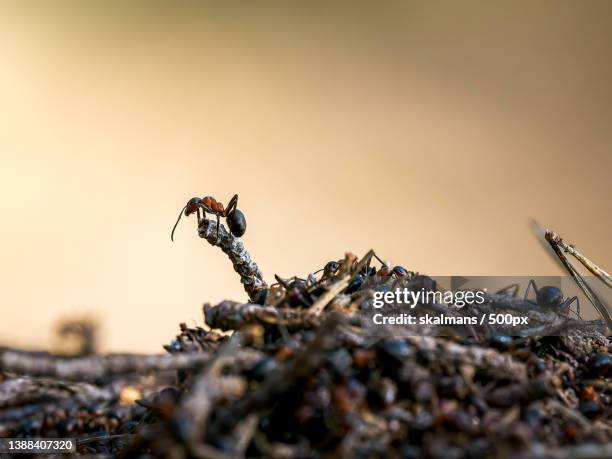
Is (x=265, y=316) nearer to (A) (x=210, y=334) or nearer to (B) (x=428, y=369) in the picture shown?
(A) (x=210, y=334)

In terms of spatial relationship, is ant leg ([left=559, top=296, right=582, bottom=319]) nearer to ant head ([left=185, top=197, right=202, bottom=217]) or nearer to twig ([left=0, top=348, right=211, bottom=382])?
twig ([left=0, top=348, right=211, bottom=382])

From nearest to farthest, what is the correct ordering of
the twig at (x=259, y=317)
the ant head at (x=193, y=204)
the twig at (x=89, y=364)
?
1. the twig at (x=89, y=364)
2. the twig at (x=259, y=317)
3. the ant head at (x=193, y=204)

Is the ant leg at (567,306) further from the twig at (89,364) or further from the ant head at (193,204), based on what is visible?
the ant head at (193,204)

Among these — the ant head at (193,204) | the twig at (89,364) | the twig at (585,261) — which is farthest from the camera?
the ant head at (193,204)

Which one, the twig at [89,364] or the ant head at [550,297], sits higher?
the ant head at [550,297]

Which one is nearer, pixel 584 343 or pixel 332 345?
pixel 332 345

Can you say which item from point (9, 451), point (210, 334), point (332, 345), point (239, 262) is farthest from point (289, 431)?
point (239, 262)

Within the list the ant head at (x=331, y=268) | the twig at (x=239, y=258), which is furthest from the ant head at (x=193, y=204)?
the ant head at (x=331, y=268)
